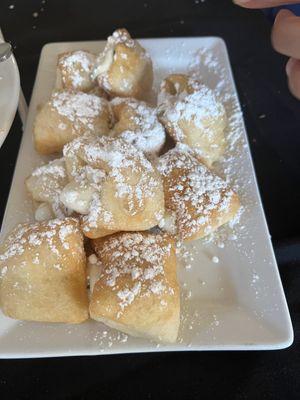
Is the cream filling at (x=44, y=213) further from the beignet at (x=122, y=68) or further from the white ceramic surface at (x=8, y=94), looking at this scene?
the beignet at (x=122, y=68)

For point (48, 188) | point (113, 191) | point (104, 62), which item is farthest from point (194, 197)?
point (104, 62)

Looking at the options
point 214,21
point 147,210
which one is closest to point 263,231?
point 147,210

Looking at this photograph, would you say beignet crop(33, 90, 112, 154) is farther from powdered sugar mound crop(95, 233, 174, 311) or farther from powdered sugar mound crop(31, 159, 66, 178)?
powdered sugar mound crop(95, 233, 174, 311)

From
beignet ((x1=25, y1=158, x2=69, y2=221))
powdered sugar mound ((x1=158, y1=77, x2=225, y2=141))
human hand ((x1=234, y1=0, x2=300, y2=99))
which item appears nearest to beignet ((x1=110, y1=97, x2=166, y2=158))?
powdered sugar mound ((x1=158, y1=77, x2=225, y2=141))

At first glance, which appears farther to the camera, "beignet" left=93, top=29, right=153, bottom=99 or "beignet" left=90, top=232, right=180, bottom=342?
"beignet" left=93, top=29, right=153, bottom=99

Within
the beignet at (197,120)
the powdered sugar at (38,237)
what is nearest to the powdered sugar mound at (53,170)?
the powdered sugar at (38,237)

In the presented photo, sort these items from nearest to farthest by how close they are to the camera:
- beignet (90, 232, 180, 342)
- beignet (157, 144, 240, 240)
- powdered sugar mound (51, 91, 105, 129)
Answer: beignet (90, 232, 180, 342) < beignet (157, 144, 240, 240) < powdered sugar mound (51, 91, 105, 129)

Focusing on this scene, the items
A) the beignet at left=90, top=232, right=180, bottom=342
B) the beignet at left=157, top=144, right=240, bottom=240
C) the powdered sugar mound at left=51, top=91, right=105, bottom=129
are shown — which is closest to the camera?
the beignet at left=90, top=232, right=180, bottom=342
